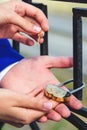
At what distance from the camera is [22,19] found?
35.4 inches

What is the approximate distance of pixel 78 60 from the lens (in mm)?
864

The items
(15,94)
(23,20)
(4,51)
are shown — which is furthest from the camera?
(4,51)

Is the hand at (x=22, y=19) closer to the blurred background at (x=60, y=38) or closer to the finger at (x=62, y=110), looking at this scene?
the finger at (x=62, y=110)

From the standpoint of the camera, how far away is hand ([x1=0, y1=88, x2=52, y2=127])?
2.51 feet

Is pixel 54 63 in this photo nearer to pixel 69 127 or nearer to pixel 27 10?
pixel 27 10

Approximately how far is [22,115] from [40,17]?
0.97ft

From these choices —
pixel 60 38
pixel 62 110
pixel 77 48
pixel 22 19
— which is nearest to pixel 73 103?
pixel 62 110

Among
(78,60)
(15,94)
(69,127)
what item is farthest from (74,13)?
(69,127)

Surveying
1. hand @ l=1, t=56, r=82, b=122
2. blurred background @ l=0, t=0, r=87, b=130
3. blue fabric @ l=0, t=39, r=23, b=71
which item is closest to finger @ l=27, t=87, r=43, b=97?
hand @ l=1, t=56, r=82, b=122

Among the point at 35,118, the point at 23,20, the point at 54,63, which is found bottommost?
the point at 35,118

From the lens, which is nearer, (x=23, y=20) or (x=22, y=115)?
(x=22, y=115)

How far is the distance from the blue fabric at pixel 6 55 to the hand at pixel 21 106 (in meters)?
0.20

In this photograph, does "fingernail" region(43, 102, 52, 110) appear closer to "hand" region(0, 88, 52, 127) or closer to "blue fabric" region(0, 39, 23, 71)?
"hand" region(0, 88, 52, 127)

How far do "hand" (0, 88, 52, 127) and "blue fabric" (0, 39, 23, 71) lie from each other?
0.65ft
